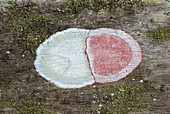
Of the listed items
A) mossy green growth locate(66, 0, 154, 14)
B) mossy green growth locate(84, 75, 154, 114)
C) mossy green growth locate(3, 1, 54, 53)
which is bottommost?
mossy green growth locate(84, 75, 154, 114)

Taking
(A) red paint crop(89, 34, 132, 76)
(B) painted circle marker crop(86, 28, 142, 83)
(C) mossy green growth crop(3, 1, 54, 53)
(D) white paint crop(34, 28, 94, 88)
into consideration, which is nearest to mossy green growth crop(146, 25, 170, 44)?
(B) painted circle marker crop(86, 28, 142, 83)

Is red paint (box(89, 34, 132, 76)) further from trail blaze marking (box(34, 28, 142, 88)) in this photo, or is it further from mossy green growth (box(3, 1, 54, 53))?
mossy green growth (box(3, 1, 54, 53))

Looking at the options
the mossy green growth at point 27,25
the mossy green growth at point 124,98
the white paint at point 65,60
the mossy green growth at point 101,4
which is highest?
the mossy green growth at point 101,4

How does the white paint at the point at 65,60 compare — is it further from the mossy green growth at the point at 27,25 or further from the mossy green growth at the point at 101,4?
the mossy green growth at the point at 101,4

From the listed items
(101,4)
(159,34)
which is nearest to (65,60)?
(101,4)

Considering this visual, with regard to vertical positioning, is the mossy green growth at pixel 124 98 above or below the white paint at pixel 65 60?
below

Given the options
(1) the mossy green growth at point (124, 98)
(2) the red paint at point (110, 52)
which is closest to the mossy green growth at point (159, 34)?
(2) the red paint at point (110, 52)

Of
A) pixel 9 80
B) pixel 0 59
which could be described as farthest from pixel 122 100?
pixel 0 59
